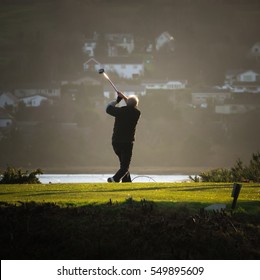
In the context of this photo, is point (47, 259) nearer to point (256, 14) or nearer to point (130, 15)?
point (256, 14)

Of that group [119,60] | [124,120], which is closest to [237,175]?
[124,120]

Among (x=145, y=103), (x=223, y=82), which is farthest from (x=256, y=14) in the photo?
(x=145, y=103)

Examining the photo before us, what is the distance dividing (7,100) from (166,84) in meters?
29.5

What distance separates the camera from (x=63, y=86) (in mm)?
116125

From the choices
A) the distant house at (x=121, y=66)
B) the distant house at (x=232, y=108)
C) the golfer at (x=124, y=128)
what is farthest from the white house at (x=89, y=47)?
the golfer at (x=124, y=128)

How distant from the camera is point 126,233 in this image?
42.3ft

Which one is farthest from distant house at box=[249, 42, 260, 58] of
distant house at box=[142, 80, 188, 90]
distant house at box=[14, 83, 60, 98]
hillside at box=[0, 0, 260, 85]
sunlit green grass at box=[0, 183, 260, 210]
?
sunlit green grass at box=[0, 183, 260, 210]

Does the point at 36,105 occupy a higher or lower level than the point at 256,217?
higher

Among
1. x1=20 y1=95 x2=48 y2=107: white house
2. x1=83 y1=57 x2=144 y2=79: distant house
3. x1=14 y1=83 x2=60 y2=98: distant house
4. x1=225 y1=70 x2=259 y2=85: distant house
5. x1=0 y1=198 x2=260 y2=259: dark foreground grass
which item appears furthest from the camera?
x1=83 y1=57 x2=144 y2=79: distant house

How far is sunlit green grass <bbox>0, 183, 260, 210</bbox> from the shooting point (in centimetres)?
1458

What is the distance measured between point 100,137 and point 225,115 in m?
19.3

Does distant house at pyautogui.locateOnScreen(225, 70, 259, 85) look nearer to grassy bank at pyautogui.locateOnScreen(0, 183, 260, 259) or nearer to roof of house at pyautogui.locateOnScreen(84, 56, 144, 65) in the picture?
roof of house at pyautogui.locateOnScreen(84, 56, 144, 65)
